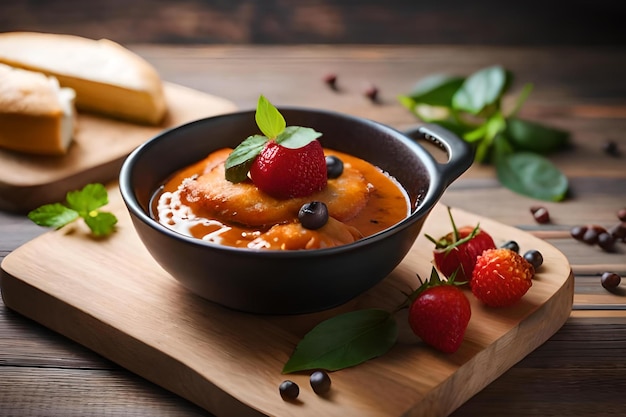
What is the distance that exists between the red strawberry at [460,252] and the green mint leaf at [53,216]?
3.78ft

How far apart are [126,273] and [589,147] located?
209 centimetres

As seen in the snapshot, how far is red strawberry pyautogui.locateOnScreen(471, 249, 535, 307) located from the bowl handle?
9.9 inches

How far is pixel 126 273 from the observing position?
8.05ft

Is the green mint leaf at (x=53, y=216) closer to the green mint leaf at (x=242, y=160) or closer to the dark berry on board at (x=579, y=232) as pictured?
the green mint leaf at (x=242, y=160)

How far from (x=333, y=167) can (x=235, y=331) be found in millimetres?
561

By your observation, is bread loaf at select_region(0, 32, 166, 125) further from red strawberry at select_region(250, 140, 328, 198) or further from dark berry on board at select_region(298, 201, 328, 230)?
dark berry on board at select_region(298, 201, 328, 230)

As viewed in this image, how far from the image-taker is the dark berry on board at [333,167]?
2.45 metres

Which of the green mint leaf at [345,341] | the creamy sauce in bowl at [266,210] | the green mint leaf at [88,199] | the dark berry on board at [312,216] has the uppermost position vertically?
the dark berry on board at [312,216]

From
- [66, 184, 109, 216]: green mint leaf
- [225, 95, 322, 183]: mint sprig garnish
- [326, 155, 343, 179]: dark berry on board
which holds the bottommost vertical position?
[66, 184, 109, 216]: green mint leaf

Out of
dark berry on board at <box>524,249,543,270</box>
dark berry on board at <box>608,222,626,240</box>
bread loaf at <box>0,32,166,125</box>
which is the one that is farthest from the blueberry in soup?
bread loaf at <box>0,32,166,125</box>

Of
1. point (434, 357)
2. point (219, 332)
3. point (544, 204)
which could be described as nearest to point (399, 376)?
point (434, 357)

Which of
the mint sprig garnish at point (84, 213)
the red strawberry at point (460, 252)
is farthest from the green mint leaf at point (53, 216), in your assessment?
the red strawberry at point (460, 252)

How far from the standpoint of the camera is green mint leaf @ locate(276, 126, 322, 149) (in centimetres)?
221

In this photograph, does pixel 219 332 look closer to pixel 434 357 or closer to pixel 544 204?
pixel 434 357
